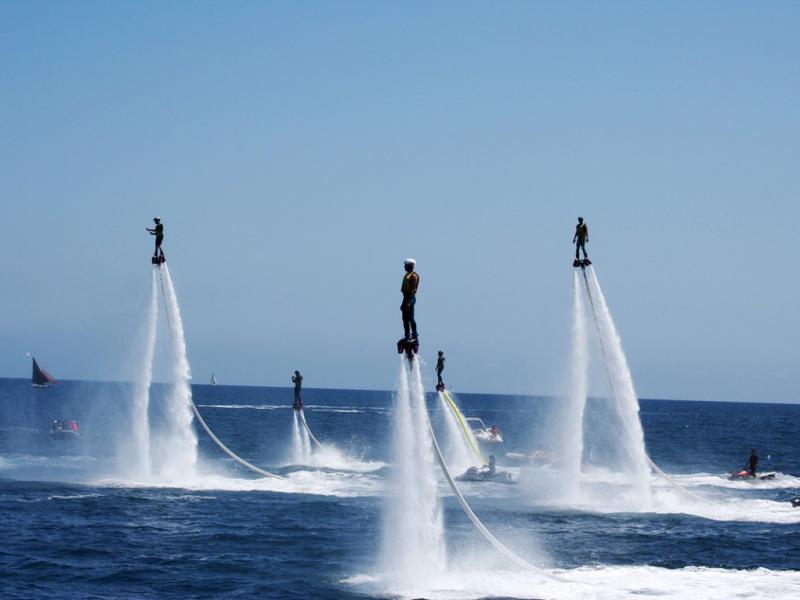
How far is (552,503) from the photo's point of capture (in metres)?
53.8

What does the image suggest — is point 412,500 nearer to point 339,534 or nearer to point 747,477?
point 339,534

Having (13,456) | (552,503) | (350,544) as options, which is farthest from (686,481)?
(13,456)

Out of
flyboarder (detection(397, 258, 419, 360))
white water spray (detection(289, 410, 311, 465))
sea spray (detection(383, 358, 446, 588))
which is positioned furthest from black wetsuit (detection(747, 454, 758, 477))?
flyboarder (detection(397, 258, 419, 360))

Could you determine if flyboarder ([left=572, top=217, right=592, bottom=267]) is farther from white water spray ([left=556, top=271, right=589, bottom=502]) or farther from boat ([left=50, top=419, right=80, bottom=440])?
boat ([left=50, top=419, right=80, bottom=440])

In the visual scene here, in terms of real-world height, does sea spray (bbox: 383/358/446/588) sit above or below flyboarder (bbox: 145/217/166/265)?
below

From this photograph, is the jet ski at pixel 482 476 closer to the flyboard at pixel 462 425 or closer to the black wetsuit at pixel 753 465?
the flyboard at pixel 462 425

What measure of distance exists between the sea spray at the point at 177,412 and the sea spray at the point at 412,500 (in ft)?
81.2

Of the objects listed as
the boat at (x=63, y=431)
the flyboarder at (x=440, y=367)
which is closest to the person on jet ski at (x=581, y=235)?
the flyboarder at (x=440, y=367)

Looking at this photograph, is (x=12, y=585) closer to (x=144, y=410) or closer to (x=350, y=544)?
(x=350, y=544)

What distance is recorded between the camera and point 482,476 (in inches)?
2522

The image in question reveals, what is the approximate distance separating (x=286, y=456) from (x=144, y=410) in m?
28.6

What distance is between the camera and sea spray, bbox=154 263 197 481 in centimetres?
5372

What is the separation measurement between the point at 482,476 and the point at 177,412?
19508 mm

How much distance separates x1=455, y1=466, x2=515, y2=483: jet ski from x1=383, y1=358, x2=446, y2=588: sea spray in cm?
3152
